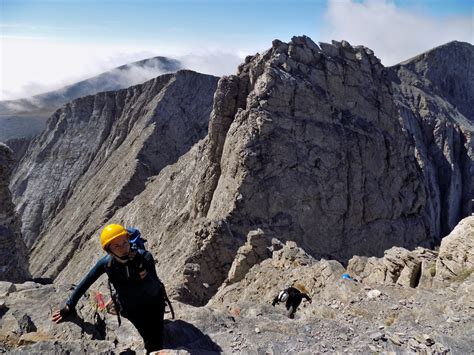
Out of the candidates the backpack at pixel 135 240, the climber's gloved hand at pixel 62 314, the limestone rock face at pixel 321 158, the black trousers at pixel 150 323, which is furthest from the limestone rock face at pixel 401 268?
Result: the limestone rock face at pixel 321 158

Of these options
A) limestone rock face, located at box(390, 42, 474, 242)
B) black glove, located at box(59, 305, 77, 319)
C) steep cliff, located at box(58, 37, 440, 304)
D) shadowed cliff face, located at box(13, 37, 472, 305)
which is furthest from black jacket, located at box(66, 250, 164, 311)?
limestone rock face, located at box(390, 42, 474, 242)

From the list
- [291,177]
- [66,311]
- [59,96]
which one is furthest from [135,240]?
[59,96]

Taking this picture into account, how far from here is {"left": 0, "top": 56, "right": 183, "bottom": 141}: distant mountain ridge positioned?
110863 millimetres

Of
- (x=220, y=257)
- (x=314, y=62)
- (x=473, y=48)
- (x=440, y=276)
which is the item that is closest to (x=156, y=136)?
(x=314, y=62)

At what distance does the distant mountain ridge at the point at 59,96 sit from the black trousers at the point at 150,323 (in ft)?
331

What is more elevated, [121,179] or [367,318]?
[367,318]

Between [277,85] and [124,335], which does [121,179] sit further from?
[124,335]

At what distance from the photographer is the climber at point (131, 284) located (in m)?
6.44

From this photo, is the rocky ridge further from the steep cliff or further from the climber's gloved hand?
the steep cliff

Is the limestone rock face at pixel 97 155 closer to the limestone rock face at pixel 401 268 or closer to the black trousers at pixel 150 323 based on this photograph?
the limestone rock face at pixel 401 268

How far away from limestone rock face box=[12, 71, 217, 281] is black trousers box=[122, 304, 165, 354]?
46173 millimetres

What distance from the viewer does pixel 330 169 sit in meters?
31.5

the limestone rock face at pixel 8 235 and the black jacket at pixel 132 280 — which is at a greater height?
the black jacket at pixel 132 280

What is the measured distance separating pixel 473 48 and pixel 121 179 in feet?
292
